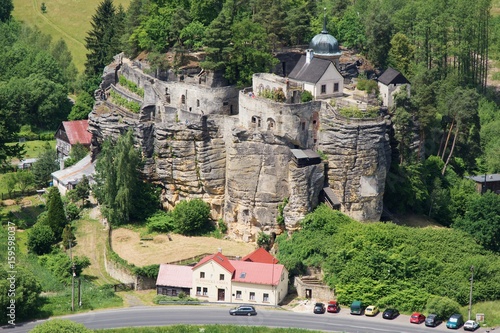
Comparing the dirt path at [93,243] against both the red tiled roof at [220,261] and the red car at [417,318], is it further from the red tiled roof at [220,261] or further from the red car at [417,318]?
the red car at [417,318]

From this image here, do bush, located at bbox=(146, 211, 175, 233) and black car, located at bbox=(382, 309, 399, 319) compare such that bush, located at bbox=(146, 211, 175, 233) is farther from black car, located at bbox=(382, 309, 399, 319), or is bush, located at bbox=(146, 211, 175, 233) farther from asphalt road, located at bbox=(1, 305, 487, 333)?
black car, located at bbox=(382, 309, 399, 319)

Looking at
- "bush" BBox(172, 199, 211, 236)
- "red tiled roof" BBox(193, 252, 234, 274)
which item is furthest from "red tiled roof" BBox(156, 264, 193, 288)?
"bush" BBox(172, 199, 211, 236)

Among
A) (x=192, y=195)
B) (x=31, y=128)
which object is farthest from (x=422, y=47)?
(x=31, y=128)

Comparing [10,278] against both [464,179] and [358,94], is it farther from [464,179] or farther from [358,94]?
[464,179]

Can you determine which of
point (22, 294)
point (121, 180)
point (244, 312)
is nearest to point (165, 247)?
point (121, 180)

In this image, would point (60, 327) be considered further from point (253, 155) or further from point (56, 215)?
point (253, 155)
